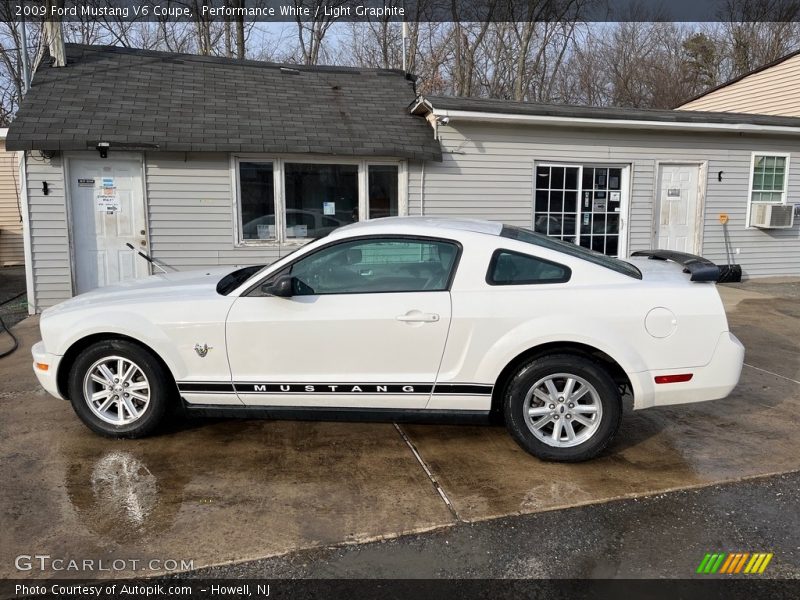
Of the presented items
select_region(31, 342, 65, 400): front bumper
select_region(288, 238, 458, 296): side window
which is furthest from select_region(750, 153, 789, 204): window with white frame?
select_region(31, 342, 65, 400): front bumper

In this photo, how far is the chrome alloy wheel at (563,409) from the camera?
373cm

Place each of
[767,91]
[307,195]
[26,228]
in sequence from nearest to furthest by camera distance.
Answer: [26,228], [307,195], [767,91]

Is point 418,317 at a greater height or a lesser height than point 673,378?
greater

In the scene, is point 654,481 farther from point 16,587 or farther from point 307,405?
point 16,587

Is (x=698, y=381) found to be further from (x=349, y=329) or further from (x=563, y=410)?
(x=349, y=329)

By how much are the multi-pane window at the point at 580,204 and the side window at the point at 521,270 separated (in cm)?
710

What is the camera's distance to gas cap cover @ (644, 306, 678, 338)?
3.68m

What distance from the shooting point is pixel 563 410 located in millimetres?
3762

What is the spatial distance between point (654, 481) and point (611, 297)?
3.68 ft

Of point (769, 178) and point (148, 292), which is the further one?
point (769, 178)

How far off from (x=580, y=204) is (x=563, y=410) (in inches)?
307

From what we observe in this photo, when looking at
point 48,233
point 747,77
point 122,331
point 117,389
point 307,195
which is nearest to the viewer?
point 122,331

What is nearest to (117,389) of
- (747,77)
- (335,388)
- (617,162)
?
(335,388)

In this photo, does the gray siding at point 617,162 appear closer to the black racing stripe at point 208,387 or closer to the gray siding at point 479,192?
the gray siding at point 479,192
